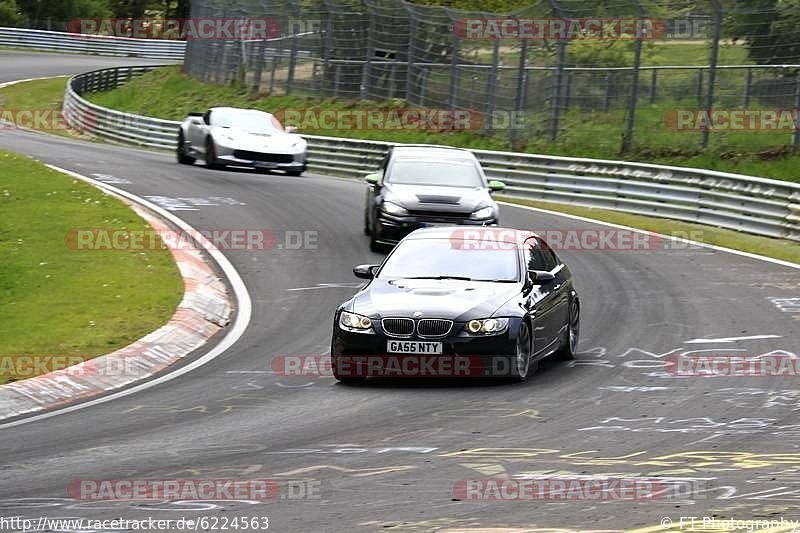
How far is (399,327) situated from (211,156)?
20.1 m

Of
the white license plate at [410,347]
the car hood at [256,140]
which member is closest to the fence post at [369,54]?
the car hood at [256,140]

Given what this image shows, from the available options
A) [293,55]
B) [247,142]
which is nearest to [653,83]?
[247,142]

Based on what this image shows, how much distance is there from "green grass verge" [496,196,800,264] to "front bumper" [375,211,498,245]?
4.56m

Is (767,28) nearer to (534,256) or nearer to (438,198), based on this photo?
(438,198)

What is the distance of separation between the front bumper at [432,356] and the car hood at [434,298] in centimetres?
19

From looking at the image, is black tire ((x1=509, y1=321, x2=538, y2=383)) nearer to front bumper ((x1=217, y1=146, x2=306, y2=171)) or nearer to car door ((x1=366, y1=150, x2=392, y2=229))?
car door ((x1=366, y1=150, x2=392, y2=229))

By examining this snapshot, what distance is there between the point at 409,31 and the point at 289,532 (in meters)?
31.7

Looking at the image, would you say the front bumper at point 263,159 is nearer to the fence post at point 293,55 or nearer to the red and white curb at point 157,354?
the red and white curb at point 157,354

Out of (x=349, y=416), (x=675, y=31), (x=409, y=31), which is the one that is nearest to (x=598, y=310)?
(x=349, y=416)

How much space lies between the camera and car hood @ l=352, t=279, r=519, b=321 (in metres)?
12.1

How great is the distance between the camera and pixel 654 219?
1035 inches

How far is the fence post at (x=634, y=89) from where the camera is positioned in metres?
30.2

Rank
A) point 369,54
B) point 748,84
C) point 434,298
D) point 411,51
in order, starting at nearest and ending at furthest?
1. point 434,298
2. point 748,84
3. point 411,51
4. point 369,54

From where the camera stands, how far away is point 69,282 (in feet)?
55.9
